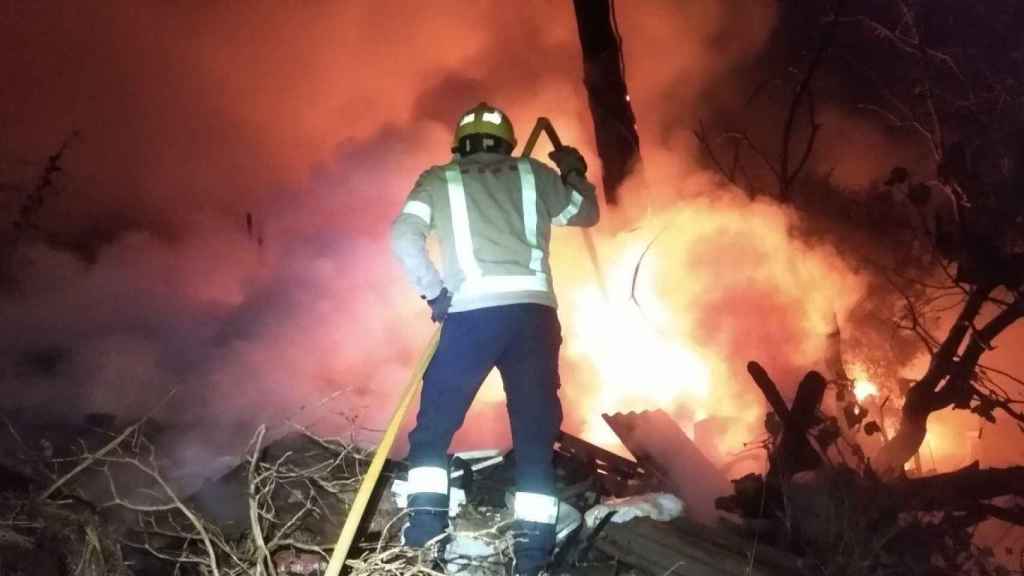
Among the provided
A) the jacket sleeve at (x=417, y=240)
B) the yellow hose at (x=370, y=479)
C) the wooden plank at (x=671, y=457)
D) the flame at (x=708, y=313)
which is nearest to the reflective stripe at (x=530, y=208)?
the jacket sleeve at (x=417, y=240)

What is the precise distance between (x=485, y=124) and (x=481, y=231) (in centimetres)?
61

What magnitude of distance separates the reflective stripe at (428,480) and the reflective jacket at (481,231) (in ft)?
2.44

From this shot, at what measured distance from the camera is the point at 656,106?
354 inches

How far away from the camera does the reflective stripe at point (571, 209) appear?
3855 mm

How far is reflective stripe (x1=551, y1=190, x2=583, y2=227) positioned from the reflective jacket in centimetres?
12

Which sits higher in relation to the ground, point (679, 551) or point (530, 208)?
point (530, 208)

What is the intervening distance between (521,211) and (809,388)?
3008 mm

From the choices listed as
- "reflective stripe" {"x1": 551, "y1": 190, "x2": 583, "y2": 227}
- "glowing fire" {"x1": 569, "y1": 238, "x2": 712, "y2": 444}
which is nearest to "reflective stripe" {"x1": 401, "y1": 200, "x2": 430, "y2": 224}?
"reflective stripe" {"x1": 551, "y1": 190, "x2": 583, "y2": 227}

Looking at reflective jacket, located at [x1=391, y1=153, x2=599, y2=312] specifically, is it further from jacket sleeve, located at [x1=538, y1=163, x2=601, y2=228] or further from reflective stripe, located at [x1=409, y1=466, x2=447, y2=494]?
reflective stripe, located at [x1=409, y1=466, x2=447, y2=494]

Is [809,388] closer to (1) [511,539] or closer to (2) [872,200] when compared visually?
(1) [511,539]

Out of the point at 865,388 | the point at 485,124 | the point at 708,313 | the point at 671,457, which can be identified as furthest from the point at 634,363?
the point at 485,124

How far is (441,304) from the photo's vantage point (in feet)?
11.5

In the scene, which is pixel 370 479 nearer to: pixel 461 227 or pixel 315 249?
pixel 461 227

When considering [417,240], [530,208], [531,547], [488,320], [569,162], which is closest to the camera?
[531,547]
